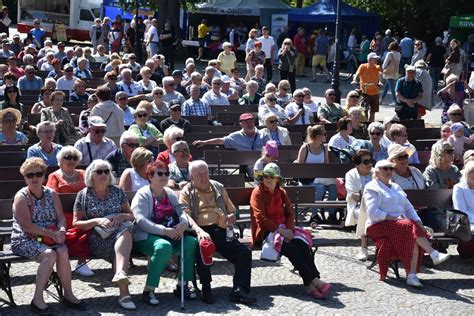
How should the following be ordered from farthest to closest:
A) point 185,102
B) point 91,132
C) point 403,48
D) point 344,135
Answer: point 403,48 < point 185,102 < point 344,135 < point 91,132

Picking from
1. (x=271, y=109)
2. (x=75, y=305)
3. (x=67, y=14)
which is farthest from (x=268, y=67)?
(x=67, y=14)

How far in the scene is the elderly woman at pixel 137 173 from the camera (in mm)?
10188

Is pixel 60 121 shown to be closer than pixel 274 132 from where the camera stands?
Yes

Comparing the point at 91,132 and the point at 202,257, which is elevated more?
the point at 91,132

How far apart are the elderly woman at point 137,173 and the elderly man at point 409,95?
29.9 ft

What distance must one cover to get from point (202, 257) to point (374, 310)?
5.28ft

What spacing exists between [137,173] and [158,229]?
50.9 inches

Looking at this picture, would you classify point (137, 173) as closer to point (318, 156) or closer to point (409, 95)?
point (318, 156)

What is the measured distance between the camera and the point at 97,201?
9.27m

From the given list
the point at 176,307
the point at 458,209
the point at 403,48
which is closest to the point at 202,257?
the point at 176,307

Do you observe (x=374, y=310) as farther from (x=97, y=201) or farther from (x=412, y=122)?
(x=412, y=122)

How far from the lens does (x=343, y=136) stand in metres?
13.5

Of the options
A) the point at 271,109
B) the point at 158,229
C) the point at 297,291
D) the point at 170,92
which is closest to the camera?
the point at 158,229

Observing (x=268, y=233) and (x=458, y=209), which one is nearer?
(x=268, y=233)
